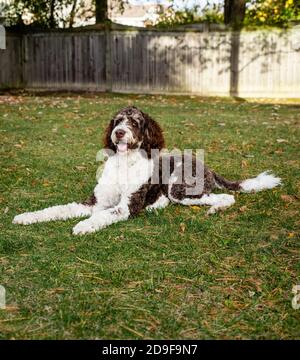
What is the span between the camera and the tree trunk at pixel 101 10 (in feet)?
66.3

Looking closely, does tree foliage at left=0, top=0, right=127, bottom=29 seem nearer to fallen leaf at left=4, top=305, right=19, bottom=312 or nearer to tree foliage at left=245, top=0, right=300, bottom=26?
tree foliage at left=245, top=0, right=300, bottom=26

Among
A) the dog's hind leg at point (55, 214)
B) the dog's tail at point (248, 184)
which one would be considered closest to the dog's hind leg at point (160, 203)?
the dog's hind leg at point (55, 214)

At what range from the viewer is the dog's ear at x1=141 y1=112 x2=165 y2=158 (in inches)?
211

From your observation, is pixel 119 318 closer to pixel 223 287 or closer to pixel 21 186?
pixel 223 287

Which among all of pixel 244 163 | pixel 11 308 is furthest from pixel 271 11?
pixel 11 308

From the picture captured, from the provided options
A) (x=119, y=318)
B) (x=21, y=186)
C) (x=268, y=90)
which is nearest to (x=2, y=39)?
(x=268, y=90)

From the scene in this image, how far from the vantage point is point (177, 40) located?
18672mm

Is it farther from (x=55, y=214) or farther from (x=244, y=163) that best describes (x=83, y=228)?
(x=244, y=163)

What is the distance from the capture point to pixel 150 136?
537 centimetres

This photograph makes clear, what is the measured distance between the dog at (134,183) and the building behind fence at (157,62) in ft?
43.6

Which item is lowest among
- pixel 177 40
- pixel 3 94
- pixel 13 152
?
pixel 13 152

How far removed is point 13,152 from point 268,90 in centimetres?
1213

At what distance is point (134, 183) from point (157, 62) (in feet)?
47.0

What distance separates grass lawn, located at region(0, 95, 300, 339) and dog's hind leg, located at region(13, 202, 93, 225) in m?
0.14
